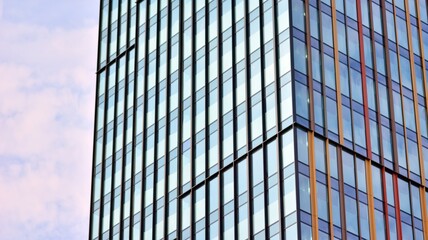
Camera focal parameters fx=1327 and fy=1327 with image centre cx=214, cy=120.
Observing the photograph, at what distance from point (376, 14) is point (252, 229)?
20376 millimetres

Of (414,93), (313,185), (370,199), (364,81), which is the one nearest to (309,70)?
(364,81)

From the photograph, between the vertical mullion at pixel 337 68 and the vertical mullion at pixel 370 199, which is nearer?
the vertical mullion at pixel 370 199

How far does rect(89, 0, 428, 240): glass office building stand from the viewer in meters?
82.6

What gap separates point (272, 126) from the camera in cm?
8375

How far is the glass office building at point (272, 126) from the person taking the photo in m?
82.6

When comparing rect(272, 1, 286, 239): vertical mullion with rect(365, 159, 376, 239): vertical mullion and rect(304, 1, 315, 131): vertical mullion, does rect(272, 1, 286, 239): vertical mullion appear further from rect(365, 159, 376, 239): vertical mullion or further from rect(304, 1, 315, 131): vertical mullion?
rect(365, 159, 376, 239): vertical mullion

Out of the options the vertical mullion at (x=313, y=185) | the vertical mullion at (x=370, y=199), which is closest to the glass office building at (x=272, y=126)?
the vertical mullion at (x=313, y=185)

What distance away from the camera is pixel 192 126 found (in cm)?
9181

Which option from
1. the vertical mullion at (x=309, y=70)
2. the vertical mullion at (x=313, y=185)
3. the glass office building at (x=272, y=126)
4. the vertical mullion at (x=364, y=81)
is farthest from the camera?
the vertical mullion at (x=364, y=81)

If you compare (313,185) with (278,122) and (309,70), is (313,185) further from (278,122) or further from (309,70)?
(309,70)

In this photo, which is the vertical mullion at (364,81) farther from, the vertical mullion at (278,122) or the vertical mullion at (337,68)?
the vertical mullion at (278,122)

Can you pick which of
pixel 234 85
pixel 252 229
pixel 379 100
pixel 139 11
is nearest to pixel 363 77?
pixel 379 100

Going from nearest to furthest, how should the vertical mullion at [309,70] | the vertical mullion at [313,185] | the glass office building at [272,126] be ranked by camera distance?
1. the vertical mullion at [313,185]
2. the glass office building at [272,126]
3. the vertical mullion at [309,70]

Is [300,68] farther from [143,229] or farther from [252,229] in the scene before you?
[143,229]
